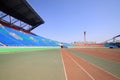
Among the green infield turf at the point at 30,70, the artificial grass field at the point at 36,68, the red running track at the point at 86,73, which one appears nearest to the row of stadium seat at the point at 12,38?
the artificial grass field at the point at 36,68

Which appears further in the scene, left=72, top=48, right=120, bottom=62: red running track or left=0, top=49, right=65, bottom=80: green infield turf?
left=72, top=48, right=120, bottom=62: red running track

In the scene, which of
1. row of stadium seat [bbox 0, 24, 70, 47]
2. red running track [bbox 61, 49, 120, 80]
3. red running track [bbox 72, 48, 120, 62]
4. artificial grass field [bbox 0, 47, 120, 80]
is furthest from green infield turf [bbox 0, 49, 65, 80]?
row of stadium seat [bbox 0, 24, 70, 47]

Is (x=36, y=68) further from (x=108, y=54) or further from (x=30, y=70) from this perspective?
(x=108, y=54)

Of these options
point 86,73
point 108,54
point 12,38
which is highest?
point 12,38

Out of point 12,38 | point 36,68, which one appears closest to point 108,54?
point 36,68

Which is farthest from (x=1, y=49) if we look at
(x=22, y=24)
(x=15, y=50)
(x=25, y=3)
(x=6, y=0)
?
(x=22, y=24)

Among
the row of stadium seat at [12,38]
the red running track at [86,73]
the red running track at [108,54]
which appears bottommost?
the red running track at [86,73]

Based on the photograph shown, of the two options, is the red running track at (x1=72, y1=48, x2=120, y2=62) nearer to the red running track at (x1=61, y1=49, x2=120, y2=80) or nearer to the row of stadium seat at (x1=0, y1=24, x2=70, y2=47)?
the red running track at (x1=61, y1=49, x2=120, y2=80)

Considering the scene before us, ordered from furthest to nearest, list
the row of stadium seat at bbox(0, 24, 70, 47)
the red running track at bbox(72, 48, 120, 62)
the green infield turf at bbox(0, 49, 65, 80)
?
the row of stadium seat at bbox(0, 24, 70, 47), the red running track at bbox(72, 48, 120, 62), the green infield turf at bbox(0, 49, 65, 80)

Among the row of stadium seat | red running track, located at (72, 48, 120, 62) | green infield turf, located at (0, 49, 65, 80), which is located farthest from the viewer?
the row of stadium seat

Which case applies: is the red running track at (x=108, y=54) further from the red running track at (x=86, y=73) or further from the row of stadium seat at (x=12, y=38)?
the row of stadium seat at (x=12, y=38)

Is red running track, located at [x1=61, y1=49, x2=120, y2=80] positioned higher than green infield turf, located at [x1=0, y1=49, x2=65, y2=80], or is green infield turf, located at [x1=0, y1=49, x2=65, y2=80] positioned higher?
green infield turf, located at [x1=0, y1=49, x2=65, y2=80]

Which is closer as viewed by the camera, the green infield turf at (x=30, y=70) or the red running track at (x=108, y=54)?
the green infield turf at (x=30, y=70)

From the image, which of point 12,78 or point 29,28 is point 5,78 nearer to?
point 12,78
